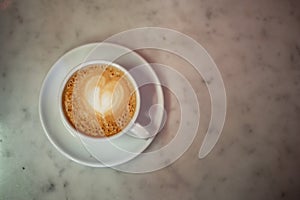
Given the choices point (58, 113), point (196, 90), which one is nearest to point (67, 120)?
point (58, 113)

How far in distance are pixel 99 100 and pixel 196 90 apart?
21 cm

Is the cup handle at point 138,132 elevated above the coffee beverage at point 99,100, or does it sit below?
below

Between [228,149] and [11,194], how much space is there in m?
0.44

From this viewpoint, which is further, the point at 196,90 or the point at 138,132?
the point at 196,90

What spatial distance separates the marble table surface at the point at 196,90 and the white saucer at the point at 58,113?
54 mm

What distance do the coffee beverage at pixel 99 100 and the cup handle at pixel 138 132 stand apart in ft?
0.08

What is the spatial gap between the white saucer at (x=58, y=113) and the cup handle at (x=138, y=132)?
11 millimetres

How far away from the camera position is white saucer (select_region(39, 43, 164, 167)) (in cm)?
58

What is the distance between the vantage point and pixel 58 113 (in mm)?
602

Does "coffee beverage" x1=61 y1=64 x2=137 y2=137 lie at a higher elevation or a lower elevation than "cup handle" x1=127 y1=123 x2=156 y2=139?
higher

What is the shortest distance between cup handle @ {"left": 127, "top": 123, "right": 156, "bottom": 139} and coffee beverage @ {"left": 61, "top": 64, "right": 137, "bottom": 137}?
24 mm

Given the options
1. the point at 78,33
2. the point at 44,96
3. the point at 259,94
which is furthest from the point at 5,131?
the point at 259,94

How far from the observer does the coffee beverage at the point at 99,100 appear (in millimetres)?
584

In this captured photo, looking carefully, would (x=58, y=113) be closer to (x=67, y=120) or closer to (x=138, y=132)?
(x=67, y=120)
